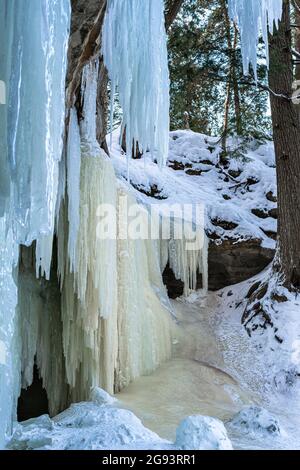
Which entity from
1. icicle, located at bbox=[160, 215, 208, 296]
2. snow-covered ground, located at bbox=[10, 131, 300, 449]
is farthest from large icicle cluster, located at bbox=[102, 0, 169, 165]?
icicle, located at bbox=[160, 215, 208, 296]

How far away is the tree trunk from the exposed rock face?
1.38 m

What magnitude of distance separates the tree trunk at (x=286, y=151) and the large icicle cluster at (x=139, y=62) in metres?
3.70

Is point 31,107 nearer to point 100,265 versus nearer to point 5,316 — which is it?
point 5,316

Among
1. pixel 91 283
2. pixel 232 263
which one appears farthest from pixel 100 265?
pixel 232 263

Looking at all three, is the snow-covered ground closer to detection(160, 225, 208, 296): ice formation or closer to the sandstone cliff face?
detection(160, 225, 208, 296): ice formation

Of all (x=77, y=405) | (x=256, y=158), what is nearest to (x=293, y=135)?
(x=256, y=158)

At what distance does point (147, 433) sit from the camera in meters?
3.20

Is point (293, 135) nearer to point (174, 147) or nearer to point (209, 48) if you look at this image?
point (209, 48)

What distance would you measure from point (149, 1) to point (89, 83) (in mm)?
1459

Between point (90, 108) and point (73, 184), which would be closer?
point (73, 184)

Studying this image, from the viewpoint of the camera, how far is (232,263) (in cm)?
858

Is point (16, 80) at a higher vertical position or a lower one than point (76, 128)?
lower

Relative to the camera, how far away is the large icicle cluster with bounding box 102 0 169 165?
3361 millimetres

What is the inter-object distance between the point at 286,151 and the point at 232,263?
233cm
